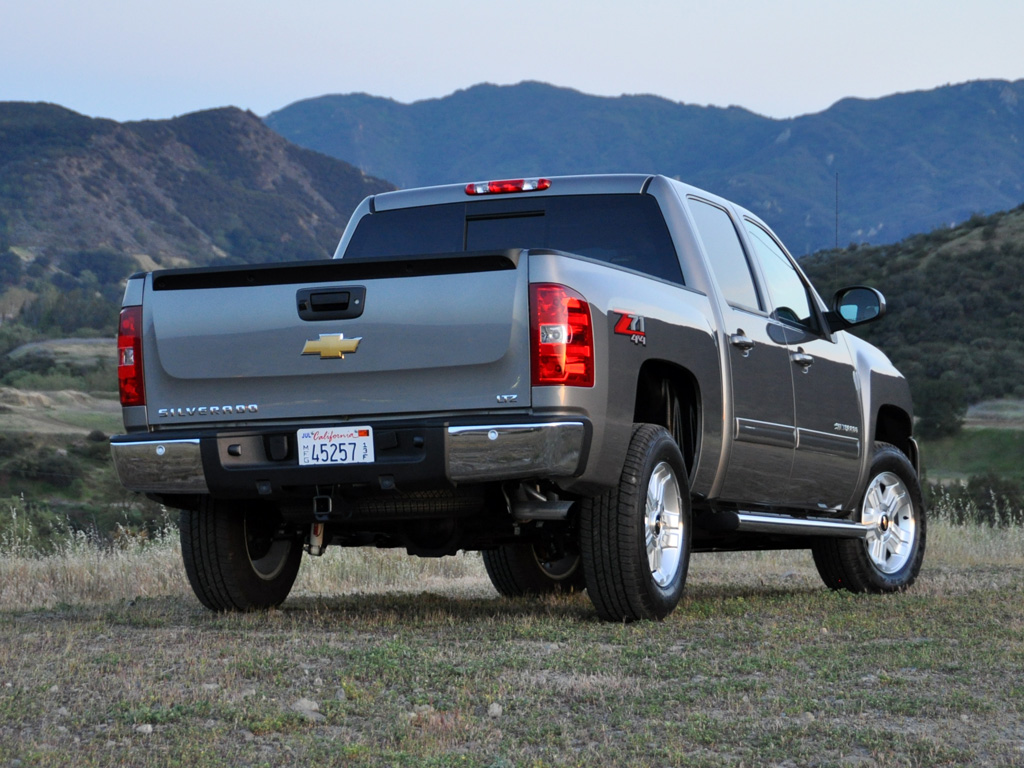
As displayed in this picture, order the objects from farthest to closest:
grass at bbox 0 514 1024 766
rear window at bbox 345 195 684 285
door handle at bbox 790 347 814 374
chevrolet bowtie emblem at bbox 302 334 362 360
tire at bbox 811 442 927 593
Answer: tire at bbox 811 442 927 593, door handle at bbox 790 347 814 374, rear window at bbox 345 195 684 285, chevrolet bowtie emblem at bbox 302 334 362 360, grass at bbox 0 514 1024 766

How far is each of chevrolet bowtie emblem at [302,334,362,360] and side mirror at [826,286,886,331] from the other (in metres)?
3.50

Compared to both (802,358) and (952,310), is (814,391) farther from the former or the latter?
(952,310)

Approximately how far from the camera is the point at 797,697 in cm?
465

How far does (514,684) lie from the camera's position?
482 cm

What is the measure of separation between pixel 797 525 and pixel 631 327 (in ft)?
6.38

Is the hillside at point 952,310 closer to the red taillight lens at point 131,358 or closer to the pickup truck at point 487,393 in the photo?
the pickup truck at point 487,393

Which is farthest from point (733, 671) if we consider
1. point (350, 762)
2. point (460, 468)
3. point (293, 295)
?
point (293, 295)

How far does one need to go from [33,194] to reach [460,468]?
198048mm

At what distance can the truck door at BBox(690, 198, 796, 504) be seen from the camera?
7.15 metres

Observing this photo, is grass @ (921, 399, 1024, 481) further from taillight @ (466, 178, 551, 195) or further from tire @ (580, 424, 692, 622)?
tire @ (580, 424, 692, 622)

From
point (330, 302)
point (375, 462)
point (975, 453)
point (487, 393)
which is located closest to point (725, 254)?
point (487, 393)

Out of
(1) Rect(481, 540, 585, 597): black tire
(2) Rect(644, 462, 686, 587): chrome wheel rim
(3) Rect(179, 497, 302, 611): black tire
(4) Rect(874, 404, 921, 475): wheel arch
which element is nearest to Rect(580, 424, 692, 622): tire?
(2) Rect(644, 462, 686, 587): chrome wheel rim

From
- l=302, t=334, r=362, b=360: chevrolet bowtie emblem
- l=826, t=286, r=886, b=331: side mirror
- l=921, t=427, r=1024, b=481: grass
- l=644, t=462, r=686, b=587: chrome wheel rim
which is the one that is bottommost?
l=921, t=427, r=1024, b=481: grass

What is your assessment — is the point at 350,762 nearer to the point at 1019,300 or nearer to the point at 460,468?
the point at 460,468
